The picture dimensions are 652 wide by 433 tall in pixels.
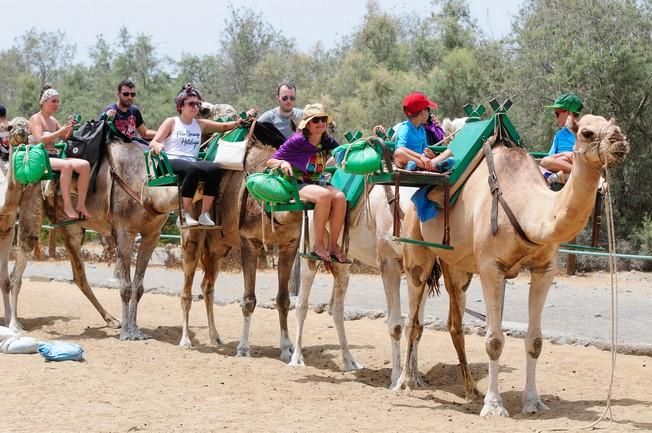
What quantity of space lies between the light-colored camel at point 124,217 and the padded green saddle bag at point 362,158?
3443 mm

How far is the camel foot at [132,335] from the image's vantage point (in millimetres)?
11876

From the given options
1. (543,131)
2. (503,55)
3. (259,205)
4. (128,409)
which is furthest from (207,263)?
(503,55)

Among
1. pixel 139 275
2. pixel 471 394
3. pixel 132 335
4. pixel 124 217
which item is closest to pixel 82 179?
pixel 124 217

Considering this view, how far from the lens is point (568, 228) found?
23.7 ft

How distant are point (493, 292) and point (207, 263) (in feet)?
16.9

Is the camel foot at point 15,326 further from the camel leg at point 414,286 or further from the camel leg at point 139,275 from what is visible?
the camel leg at point 414,286

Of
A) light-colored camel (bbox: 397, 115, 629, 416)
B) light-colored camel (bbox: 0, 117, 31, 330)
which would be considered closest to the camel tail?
light-colored camel (bbox: 397, 115, 629, 416)

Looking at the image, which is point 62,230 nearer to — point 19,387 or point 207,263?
point 207,263

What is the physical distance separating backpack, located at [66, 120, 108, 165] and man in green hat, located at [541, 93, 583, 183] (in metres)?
5.77

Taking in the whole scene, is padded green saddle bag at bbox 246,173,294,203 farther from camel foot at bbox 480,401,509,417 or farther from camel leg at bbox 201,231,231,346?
camel foot at bbox 480,401,509,417

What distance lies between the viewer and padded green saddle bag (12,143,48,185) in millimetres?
11594

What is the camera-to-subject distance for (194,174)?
437 inches

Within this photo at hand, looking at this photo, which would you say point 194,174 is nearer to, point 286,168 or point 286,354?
point 286,168

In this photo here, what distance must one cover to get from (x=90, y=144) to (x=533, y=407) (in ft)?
22.3
